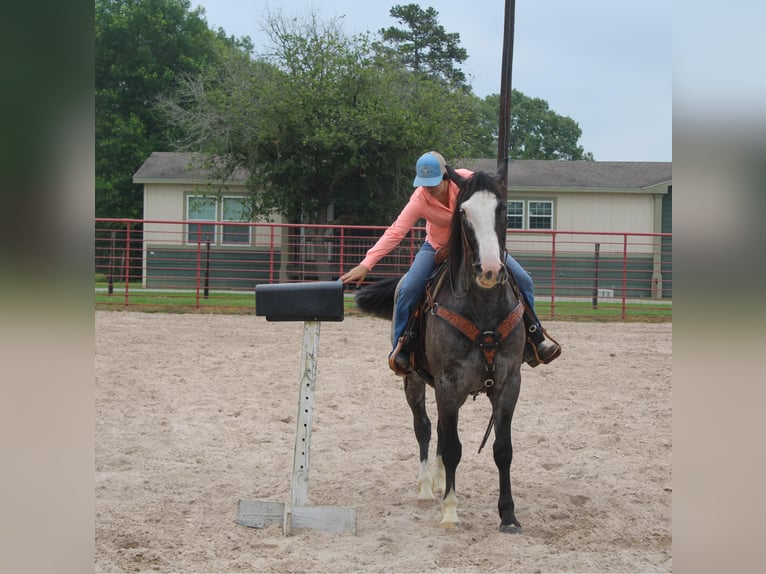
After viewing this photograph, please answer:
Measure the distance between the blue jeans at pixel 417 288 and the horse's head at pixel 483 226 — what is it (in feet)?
1.89

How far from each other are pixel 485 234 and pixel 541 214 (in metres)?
21.8

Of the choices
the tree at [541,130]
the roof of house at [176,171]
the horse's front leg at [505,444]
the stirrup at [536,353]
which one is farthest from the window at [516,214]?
the tree at [541,130]

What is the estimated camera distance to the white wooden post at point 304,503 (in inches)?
167

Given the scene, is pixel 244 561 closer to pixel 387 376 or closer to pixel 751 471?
pixel 751 471

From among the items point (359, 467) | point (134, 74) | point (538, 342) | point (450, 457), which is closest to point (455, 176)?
point (538, 342)

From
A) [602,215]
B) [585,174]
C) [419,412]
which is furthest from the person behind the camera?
[585,174]

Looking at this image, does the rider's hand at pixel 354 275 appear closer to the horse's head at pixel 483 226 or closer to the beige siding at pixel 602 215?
the horse's head at pixel 483 226

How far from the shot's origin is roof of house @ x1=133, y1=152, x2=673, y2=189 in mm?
24297

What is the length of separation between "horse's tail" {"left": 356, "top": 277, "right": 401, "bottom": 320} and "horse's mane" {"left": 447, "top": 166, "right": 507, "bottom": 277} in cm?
112

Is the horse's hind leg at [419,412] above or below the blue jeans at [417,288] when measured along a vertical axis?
below

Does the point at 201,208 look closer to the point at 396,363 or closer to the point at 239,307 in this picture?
the point at 239,307

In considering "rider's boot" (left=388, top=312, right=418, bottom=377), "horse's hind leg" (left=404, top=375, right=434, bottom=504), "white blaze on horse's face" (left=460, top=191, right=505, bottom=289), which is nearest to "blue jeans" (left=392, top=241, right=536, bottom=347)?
"rider's boot" (left=388, top=312, right=418, bottom=377)

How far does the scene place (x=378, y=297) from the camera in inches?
214

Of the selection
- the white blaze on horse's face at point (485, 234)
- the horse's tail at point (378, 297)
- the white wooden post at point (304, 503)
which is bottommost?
the white wooden post at point (304, 503)
